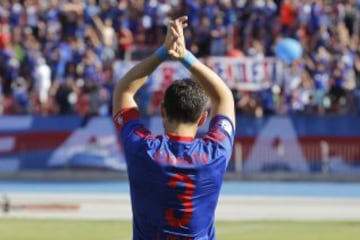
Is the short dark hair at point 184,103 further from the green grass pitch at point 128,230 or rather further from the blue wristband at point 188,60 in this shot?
the green grass pitch at point 128,230

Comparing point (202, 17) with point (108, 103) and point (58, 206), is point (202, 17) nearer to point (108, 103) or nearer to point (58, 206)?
point (108, 103)

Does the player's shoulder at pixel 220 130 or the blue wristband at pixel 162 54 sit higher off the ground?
the blue wristband at pixel 162 54

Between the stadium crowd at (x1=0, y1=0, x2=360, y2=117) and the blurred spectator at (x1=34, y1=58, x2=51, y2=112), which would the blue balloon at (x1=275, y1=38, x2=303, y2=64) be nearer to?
the stadium crowd at (x1=0, y1=0, x2=360, y2=117)

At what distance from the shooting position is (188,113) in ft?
16.3

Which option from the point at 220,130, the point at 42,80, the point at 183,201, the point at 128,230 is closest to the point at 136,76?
the point at 220,130

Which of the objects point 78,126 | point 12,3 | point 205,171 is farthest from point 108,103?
point 205,171

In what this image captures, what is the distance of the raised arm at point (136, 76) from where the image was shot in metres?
5.05

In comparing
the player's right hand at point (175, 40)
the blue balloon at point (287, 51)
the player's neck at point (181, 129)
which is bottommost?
the blue balloon at point (287, 51)

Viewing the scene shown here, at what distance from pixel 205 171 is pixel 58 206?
1365 centimetres

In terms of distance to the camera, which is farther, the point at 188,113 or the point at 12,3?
the point at 12,3


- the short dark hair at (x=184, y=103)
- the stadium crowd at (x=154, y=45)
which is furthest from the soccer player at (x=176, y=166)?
the stadium crowd at (x=154, y=45)

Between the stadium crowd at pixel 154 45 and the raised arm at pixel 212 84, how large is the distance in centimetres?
1858

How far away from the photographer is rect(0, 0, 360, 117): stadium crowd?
80.9ft

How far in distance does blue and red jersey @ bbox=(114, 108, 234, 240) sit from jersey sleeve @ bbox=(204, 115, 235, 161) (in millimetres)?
31
